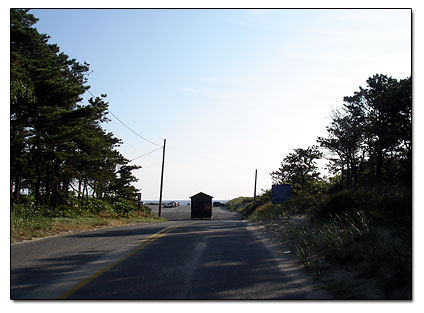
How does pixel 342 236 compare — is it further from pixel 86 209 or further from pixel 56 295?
pixel 86 209

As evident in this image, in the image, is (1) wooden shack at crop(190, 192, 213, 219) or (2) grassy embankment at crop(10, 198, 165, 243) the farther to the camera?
(1) wooden shack at crop(190, 192, 213, 219)

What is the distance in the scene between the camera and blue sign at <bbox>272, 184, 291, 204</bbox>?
119 ft

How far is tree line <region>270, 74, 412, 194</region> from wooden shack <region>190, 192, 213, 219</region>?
12.4m

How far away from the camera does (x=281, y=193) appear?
36594 millimetres

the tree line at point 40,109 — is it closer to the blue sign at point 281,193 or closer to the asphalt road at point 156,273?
the asphalt road at point 156,273

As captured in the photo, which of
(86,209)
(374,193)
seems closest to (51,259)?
(374,193)

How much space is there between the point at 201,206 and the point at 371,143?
32.2m

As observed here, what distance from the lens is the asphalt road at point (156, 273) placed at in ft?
22.8

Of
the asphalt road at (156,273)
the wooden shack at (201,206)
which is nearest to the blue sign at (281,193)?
the asphalt road at (156,273)

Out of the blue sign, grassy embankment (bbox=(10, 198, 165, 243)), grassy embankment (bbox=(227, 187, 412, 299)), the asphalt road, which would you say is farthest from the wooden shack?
the asphalt road

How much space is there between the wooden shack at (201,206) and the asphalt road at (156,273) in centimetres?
4714

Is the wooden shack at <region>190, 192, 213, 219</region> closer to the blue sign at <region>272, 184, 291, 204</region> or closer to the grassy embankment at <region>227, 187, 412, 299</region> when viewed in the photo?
the blue sign at <region>272, 184, 291, 204</region>

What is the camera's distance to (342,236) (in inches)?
421

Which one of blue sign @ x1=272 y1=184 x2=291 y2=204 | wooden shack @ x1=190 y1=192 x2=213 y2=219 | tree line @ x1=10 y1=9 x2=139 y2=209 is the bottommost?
wooden shack @ x1=190 y1=192 x2=213 y2=219
